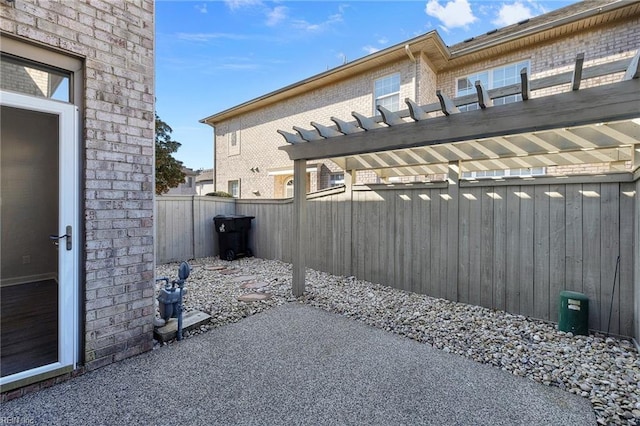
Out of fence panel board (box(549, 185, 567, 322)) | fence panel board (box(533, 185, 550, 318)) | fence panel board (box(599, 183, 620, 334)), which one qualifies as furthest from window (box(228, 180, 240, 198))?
fence panel board (box(599, 183, 620, 334))

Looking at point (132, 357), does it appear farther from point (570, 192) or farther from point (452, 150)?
point (570, 192)

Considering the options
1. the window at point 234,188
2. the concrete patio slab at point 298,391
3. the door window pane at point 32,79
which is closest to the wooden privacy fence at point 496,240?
the concrete patio slab at point 298,391

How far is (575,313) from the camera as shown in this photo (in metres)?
3.44

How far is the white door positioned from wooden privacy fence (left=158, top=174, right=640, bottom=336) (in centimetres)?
444

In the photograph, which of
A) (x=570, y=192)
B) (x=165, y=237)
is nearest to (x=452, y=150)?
(x=570, y=192)

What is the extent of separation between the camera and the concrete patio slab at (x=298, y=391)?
210 cm

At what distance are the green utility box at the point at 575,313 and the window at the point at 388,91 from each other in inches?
254

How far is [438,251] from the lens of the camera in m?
4.83

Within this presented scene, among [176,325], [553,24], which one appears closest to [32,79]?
[176,325]

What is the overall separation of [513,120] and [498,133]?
17 centimetres

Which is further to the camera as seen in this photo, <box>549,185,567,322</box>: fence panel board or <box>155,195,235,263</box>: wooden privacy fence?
<box>155,195,235,263</box>: wooden privacy fence

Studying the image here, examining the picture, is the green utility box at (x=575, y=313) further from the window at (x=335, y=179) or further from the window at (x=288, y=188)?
the window at (x=288, y=188)

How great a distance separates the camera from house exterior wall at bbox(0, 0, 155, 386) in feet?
8.21

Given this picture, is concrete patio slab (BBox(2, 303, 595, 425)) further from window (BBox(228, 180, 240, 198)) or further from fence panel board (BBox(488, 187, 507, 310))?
window (BBox(228, 180, 240, 198))
